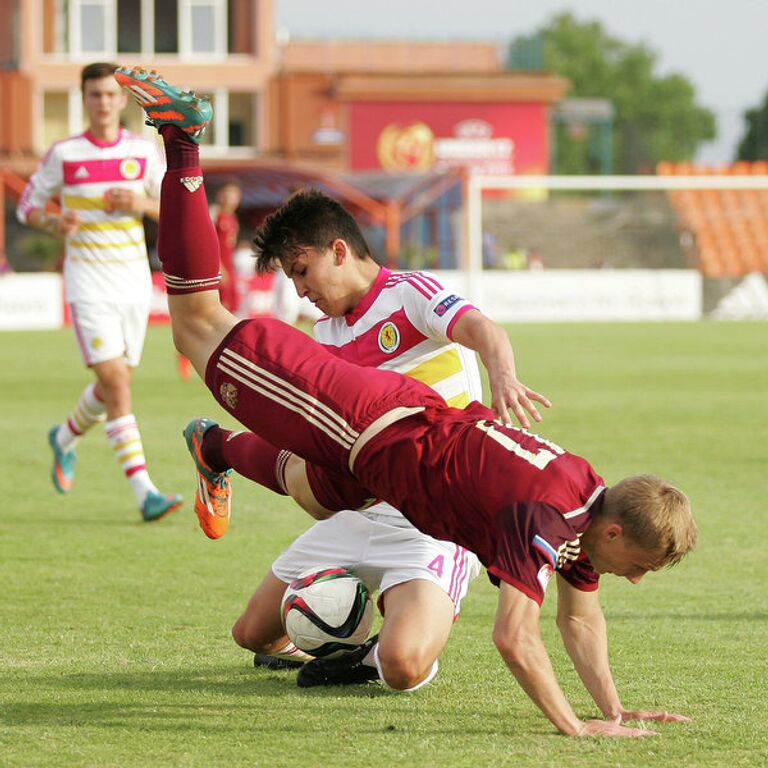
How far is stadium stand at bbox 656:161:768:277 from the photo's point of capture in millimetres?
40250

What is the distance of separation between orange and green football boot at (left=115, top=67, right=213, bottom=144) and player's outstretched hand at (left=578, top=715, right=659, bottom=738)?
7.47 ft

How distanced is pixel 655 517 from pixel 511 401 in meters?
0.58

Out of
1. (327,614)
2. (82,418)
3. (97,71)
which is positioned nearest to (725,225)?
(82,418)

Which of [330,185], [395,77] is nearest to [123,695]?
[330,185]

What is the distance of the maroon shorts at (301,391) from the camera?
484cm

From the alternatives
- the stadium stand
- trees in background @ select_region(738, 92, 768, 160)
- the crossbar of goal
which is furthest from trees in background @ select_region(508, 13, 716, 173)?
the crossbar of goal

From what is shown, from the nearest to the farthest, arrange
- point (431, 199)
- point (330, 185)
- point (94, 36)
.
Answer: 1. point (330, 185)
2. point (431, 199)
3. point (94, 36)

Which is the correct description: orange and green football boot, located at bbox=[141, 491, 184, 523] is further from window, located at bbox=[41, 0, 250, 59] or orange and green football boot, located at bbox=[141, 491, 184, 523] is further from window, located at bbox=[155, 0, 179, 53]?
window, located at bbox=[155, 0, 179, 53]

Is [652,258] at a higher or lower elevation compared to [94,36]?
lower

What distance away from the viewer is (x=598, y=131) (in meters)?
61.5

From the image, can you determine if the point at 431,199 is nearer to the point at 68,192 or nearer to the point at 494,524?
the point at 68,192

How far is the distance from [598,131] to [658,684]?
5774 centimetres

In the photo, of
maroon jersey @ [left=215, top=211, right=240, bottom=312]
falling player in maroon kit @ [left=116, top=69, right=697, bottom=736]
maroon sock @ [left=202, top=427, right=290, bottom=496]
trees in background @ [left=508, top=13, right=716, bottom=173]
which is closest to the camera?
falling player in maroon kit @ [left=116, top=69, right=697, bottom=736]

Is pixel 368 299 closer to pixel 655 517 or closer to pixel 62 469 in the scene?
pixel 655 517
